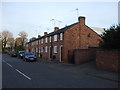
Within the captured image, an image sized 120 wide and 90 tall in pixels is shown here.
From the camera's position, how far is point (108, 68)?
50.3 ft

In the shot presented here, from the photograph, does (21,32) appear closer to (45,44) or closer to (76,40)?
(45,44)

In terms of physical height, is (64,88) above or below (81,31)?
below

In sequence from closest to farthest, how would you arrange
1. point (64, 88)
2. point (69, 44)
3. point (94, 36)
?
point (64, 88)
point (69, 44)
point (94, 36)

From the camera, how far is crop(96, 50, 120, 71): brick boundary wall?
14432 mm

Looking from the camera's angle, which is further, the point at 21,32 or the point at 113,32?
the point at 21,32

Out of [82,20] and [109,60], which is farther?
[82,20]

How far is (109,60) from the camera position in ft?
50.4

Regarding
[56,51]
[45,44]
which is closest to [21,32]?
[45,44]

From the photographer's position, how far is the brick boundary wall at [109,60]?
47.3ft

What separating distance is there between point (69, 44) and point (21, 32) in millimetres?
63141

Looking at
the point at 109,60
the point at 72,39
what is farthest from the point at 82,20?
the point at 109,60

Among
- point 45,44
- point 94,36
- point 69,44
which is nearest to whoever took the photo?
point 69,44

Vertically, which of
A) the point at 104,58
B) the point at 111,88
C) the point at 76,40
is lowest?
the point at 111,88

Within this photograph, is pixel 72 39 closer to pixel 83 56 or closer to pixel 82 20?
pixel 82 20
